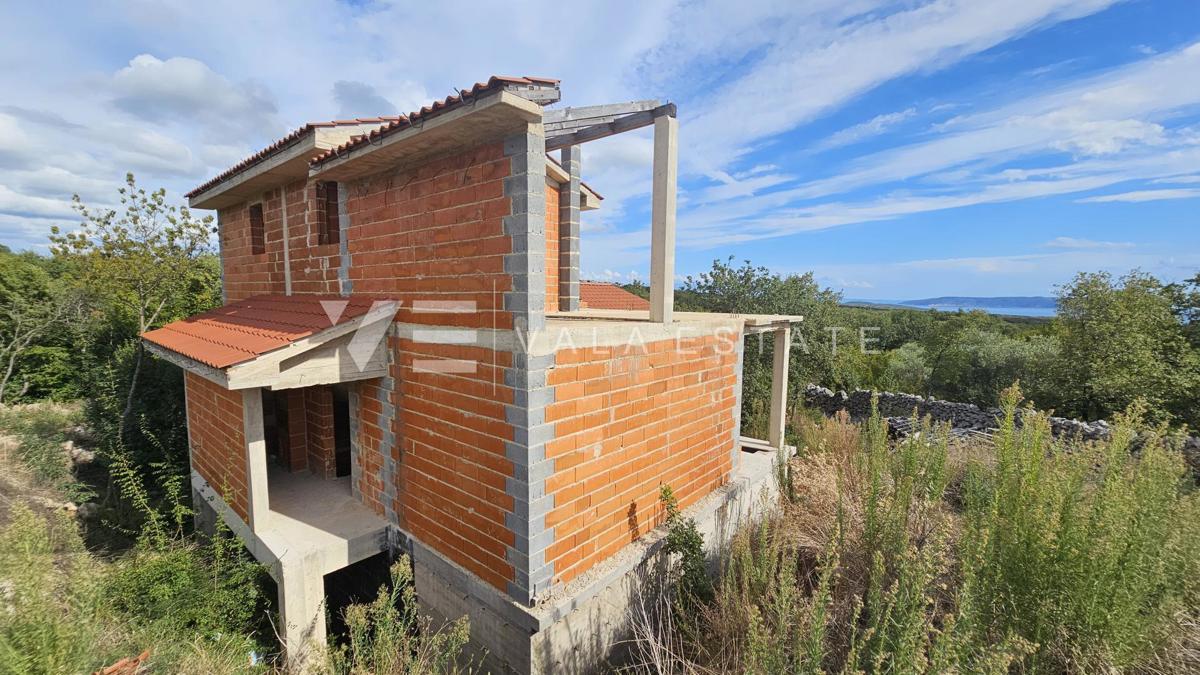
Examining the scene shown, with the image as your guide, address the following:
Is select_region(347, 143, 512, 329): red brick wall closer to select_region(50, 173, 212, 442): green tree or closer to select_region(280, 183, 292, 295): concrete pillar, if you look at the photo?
select_region(280, 183, 292, 295): concrete pillar

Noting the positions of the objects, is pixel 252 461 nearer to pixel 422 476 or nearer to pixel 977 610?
pixel 422 476

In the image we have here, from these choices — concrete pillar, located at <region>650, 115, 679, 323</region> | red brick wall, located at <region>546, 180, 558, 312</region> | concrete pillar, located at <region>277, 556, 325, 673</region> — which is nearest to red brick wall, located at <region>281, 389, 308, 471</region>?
concrete pillar, located at <region>277, 556, 325, 673</region>

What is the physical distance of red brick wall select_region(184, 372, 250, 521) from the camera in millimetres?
5703

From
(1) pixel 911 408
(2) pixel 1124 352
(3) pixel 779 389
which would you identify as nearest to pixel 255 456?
(3) pixel 779 389

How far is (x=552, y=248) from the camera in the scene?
8.21 m

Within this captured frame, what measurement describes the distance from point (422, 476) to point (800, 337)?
15313 millimetres

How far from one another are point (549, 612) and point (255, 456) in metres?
3.54

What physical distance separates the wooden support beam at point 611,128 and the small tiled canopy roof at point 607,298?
23.7 ft

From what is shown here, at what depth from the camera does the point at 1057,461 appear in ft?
13.1

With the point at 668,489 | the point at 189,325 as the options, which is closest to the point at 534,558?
the point at 668,489

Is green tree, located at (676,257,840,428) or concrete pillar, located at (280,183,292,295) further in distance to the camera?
green tree, located at (676,257,840,428)

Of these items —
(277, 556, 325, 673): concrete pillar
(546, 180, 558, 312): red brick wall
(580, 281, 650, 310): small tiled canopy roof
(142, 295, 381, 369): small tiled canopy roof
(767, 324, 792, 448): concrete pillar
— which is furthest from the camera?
(580, 281, 650, 310): small tiled canopy roof

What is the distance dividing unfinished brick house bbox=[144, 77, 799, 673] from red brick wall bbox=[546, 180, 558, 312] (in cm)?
140

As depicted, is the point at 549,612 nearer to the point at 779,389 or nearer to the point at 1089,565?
the point at 1089,565
